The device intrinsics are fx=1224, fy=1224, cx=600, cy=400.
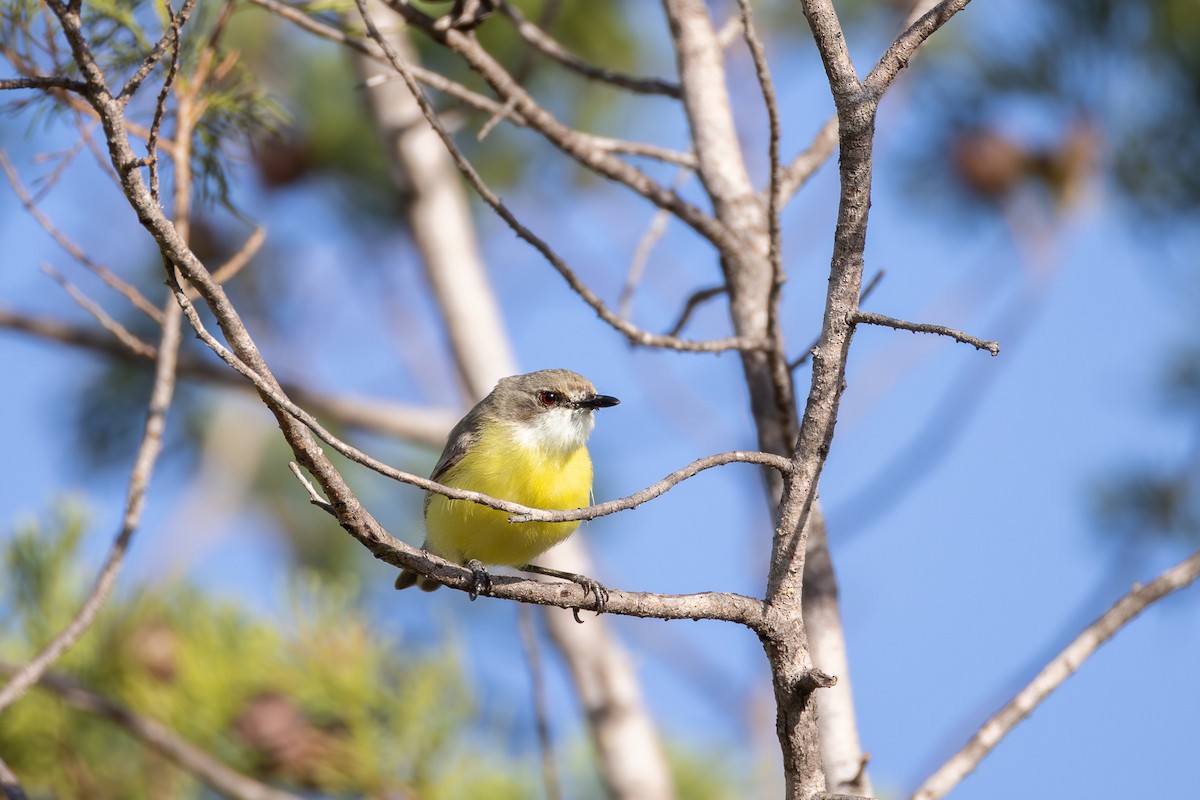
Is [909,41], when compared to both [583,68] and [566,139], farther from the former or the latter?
[583,68]

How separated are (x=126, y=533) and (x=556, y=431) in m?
1.72

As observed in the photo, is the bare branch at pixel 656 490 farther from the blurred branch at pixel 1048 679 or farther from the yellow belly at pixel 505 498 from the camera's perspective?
the yellow belly at pixel 505 498

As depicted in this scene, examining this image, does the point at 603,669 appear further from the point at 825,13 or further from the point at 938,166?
the point at 825,13

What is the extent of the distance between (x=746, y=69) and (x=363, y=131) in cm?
221

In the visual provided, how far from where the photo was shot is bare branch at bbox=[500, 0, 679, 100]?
3523mm

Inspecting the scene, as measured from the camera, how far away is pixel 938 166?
231 inches

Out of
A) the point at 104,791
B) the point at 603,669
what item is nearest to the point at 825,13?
the point at 603,669

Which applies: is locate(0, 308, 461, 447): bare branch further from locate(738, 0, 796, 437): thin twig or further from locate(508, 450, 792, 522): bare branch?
→ locate(508, 450, 792, 522): bare branch

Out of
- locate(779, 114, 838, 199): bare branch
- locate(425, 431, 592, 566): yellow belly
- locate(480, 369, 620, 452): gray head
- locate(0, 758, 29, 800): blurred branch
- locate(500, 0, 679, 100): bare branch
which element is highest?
locate(500, 0, 679, 100): bare branch

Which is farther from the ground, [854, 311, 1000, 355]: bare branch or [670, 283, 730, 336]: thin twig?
[670, 283, 730, 336]: thin twig

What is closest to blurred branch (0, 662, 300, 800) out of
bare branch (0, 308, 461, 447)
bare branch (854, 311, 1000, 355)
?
→ bare branch (0, 308, 461, 447)

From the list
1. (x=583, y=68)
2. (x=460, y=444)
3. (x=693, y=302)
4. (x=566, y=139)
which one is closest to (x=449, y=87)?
(x=566, y=139)

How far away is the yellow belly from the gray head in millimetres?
66

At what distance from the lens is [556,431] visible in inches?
170
